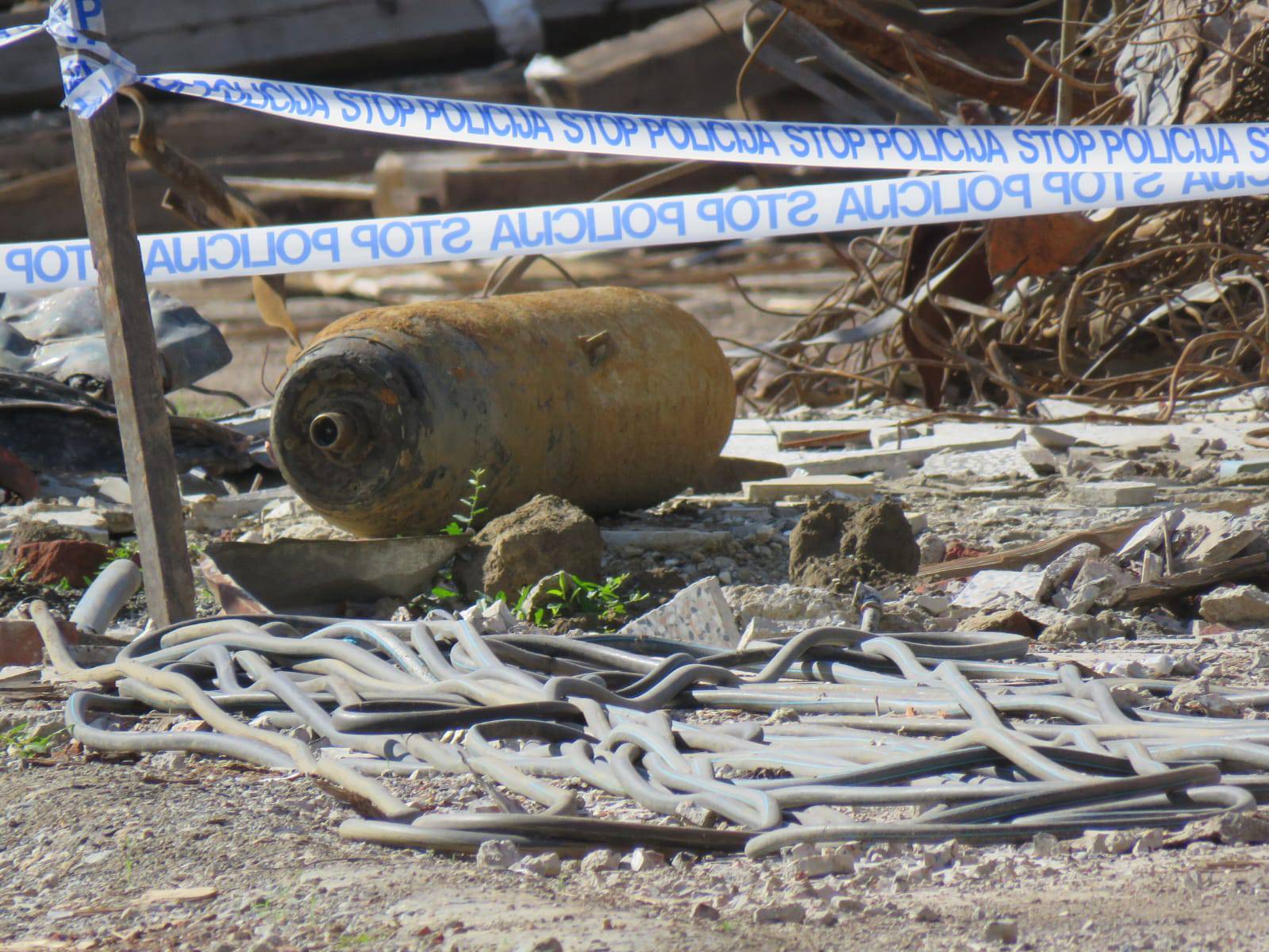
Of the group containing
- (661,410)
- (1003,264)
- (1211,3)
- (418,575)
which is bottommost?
(418,575)

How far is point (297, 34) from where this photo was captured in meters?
11.5

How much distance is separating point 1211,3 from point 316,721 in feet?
15.2

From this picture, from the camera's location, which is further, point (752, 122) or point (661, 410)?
point (661, 410)

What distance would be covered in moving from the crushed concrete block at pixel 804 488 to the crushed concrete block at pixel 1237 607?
1.75 metres

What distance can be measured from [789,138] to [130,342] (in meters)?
1.60

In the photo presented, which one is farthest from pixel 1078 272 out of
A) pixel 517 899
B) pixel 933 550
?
pixel 517 899

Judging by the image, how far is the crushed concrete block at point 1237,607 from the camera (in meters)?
3.14

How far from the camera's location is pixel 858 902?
5.58ft

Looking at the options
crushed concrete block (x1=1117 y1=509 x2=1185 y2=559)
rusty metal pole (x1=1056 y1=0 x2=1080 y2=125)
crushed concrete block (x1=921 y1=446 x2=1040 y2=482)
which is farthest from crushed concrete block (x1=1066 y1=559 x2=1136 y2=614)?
rusty metal pole (x1=1056 y1=0 x2=1080 y2=125)

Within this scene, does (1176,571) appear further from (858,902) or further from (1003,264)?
(1003,264)

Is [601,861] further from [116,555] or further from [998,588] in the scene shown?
[116,555]

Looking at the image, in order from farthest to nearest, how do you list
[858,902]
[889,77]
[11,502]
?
1. [889,77]
2. [11,502]
3. [858,902]

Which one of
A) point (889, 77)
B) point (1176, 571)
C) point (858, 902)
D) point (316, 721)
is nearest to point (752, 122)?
point (1176, 571)

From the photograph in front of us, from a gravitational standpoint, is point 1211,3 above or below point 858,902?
above
